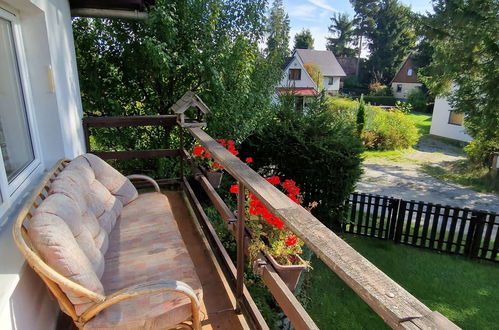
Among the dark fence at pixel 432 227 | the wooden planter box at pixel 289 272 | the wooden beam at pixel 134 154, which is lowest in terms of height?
the dark fence at pixel 432 227

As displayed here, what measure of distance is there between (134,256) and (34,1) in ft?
5.53

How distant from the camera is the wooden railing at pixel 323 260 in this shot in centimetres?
69

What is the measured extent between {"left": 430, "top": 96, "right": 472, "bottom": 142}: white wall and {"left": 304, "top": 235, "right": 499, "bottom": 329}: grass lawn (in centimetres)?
1225

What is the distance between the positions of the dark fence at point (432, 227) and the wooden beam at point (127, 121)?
4.00m

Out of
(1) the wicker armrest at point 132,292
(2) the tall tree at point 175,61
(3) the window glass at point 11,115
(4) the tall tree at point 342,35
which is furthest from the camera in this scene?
(4) the tall tree at point 342,35

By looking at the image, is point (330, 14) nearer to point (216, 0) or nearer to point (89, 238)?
point (216, 0)

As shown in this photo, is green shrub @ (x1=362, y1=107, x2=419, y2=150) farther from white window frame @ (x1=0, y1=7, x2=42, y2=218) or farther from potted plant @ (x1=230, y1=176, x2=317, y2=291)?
white window frame @ (x1=0, y1=7, x2=42, y2=218)

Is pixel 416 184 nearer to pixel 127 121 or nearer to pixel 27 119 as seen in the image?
pixel 127 121

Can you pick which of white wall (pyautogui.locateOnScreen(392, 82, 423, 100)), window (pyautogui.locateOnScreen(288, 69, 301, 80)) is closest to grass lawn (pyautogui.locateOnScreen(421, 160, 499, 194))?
window (pyautogui.locateOnScreen(288, 69, 301, 80))

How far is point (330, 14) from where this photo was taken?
150 ft

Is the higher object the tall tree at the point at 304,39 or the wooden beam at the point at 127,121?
the tall tree at the point at 304,39

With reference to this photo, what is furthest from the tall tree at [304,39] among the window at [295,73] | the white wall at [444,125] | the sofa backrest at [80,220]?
the sofa backrest at [80,220]

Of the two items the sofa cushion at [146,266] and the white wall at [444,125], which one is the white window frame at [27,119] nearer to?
the sofa cushion at [146,266]

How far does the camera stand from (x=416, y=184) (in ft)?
32.9
